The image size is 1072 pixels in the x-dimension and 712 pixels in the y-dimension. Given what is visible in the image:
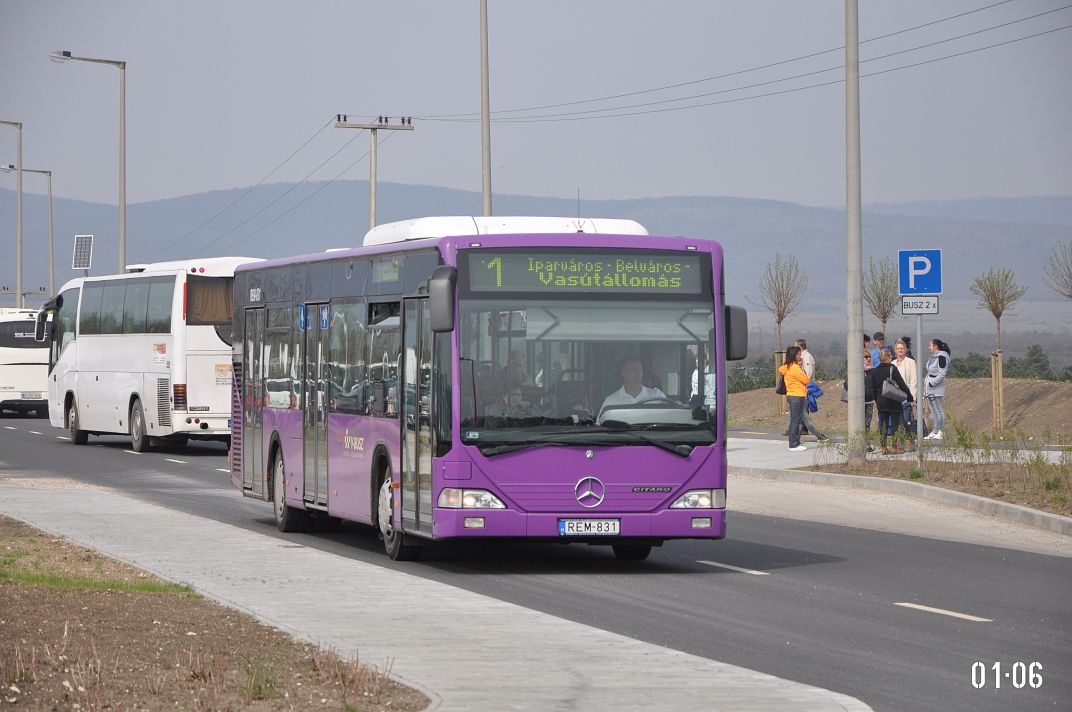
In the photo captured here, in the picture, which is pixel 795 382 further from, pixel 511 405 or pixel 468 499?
pixel 468 499

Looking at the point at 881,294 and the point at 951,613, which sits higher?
the point at 881,294

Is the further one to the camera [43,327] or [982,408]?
[982,408]

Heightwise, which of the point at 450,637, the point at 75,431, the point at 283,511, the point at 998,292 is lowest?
the point at 450,637

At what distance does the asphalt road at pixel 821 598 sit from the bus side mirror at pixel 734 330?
1.91 meters

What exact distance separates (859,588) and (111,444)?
94.6 feet

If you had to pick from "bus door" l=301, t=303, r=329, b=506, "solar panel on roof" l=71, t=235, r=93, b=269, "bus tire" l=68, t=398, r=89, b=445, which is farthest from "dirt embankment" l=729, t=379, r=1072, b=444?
"solar panel on roof" l=71, t=235, r=93, b=269

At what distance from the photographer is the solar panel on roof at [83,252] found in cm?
7022

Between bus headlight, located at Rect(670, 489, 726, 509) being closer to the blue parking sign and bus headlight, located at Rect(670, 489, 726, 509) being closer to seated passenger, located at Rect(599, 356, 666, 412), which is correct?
seated passenger, located at Rect(599, 356, 666, 412)

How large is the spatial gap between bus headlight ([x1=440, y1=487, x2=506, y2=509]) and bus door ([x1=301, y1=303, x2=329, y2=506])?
3.42m

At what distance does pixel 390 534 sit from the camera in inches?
652

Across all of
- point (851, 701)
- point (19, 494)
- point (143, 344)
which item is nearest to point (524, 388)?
point (851, 701)

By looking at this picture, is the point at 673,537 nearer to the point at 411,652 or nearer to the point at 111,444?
the point at 411,652

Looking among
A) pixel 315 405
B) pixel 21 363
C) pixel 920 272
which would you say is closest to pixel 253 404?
pixel 315 405

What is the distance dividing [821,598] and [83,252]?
202 ft
